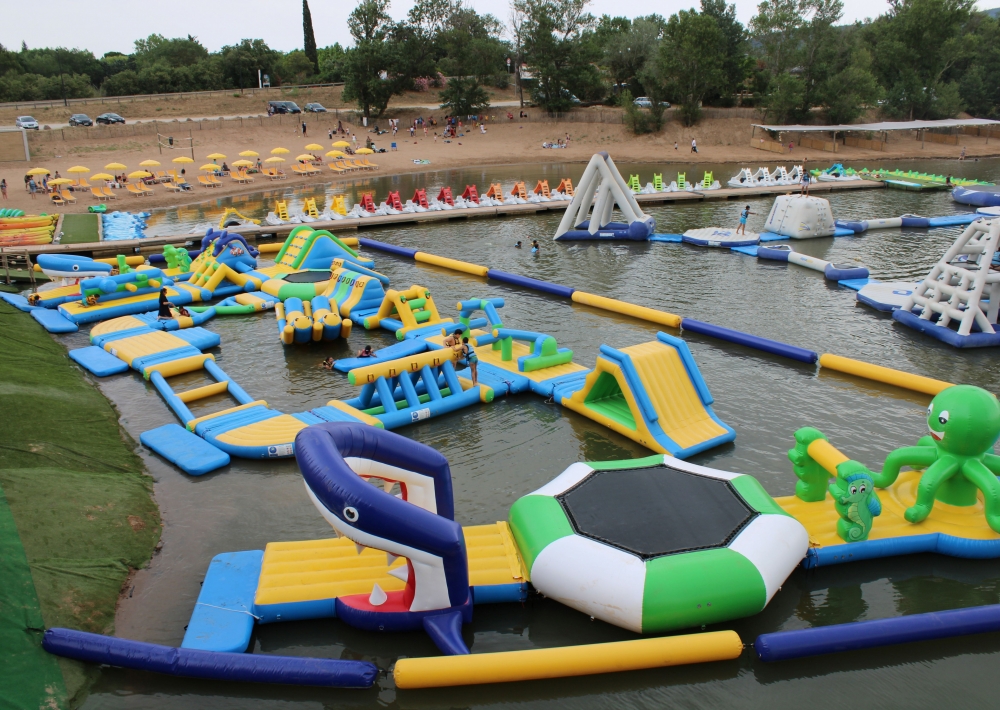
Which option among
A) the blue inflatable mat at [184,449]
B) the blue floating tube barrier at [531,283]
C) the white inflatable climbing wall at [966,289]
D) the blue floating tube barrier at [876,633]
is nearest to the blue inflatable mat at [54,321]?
the blue inflatable mat at [184,449]

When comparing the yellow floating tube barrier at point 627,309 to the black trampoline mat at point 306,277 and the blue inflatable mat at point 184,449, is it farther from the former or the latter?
the blue inflatable mat at point 184,449

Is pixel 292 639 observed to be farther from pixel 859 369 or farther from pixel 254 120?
pixel 254 120

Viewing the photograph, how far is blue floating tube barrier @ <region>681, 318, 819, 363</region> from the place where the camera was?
1831 centimetres

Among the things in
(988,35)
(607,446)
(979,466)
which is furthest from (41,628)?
(988,35)

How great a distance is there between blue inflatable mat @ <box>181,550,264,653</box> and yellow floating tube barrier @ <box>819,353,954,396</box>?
541 inches

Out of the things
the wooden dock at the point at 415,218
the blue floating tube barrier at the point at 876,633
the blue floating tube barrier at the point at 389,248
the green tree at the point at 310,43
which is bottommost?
the blue floating tube barrier at the point at 876,633

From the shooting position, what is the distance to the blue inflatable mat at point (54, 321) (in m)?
21.5

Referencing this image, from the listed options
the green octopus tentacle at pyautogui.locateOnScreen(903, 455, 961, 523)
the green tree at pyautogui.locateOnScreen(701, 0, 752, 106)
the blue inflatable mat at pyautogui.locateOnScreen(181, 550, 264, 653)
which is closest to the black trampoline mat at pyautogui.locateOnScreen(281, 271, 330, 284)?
the blue inflatable mat at pyautogui.locateOnScreen(181, 550, 264, 653)

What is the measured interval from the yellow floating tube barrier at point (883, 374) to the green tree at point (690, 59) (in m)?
59.3

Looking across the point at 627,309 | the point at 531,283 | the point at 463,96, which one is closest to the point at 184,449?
the point at 627,309

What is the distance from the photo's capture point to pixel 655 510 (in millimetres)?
10633

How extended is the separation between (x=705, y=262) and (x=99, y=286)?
70.9 feet

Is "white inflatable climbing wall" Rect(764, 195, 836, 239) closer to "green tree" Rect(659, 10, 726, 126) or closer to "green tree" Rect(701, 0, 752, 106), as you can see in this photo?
"green tree" Rect(659, 10, 726, 126)

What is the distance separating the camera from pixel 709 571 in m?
9.23
